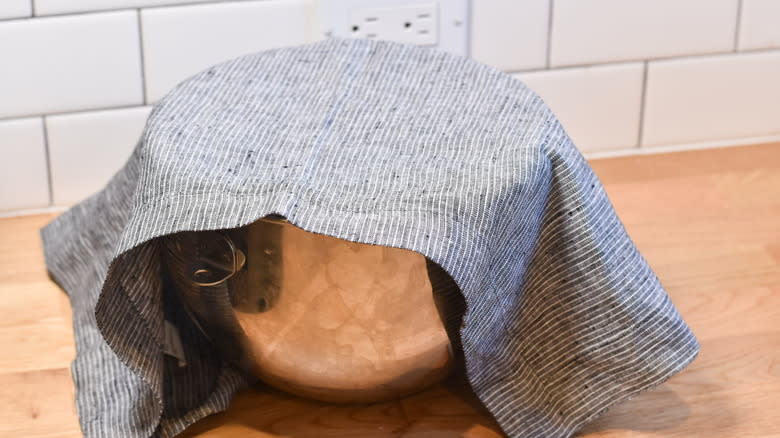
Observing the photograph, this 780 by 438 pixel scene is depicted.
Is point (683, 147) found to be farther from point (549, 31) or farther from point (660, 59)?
point (549, 31)

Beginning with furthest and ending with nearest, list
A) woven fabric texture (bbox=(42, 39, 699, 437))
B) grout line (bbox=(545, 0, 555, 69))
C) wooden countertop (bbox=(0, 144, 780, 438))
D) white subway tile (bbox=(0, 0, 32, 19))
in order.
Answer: grout line (bbox=(545, 0, 555, 69)), white subway tile (bbox=(0, 0, 32, 19)), wooden countertop (bbox=(0, 144, 780, 438)), woven fabric texture (bbox=(42, 39, 699, 437))

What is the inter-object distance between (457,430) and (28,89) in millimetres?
526

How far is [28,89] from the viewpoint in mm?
873

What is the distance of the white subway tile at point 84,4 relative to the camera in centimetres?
85

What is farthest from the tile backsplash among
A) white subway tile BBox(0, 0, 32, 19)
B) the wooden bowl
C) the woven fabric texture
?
the wooden bowl

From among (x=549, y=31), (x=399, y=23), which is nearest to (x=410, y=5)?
(x=399, y=23)

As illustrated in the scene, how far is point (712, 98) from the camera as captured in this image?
1.01 m

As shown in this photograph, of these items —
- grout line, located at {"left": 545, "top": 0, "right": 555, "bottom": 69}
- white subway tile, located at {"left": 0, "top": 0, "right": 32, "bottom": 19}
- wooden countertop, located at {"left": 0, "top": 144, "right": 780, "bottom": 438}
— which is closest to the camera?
wooden countertop, located at {"left": 0, "top": 144, "right": 780, "bottom": 438}

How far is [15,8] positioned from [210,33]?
0.18m

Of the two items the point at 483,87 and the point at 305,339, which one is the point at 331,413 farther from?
the point at 483,87

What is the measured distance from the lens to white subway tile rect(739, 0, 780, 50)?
0.98m

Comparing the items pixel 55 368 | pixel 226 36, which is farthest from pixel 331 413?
pixel 226 36

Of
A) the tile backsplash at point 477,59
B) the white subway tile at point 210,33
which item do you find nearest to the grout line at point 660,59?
the tile backsplash at point 477,59

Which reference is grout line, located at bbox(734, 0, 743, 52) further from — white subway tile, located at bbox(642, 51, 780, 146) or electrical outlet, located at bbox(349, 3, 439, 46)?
electrical outlet, located at bbox(349, 3, 439, 46)
